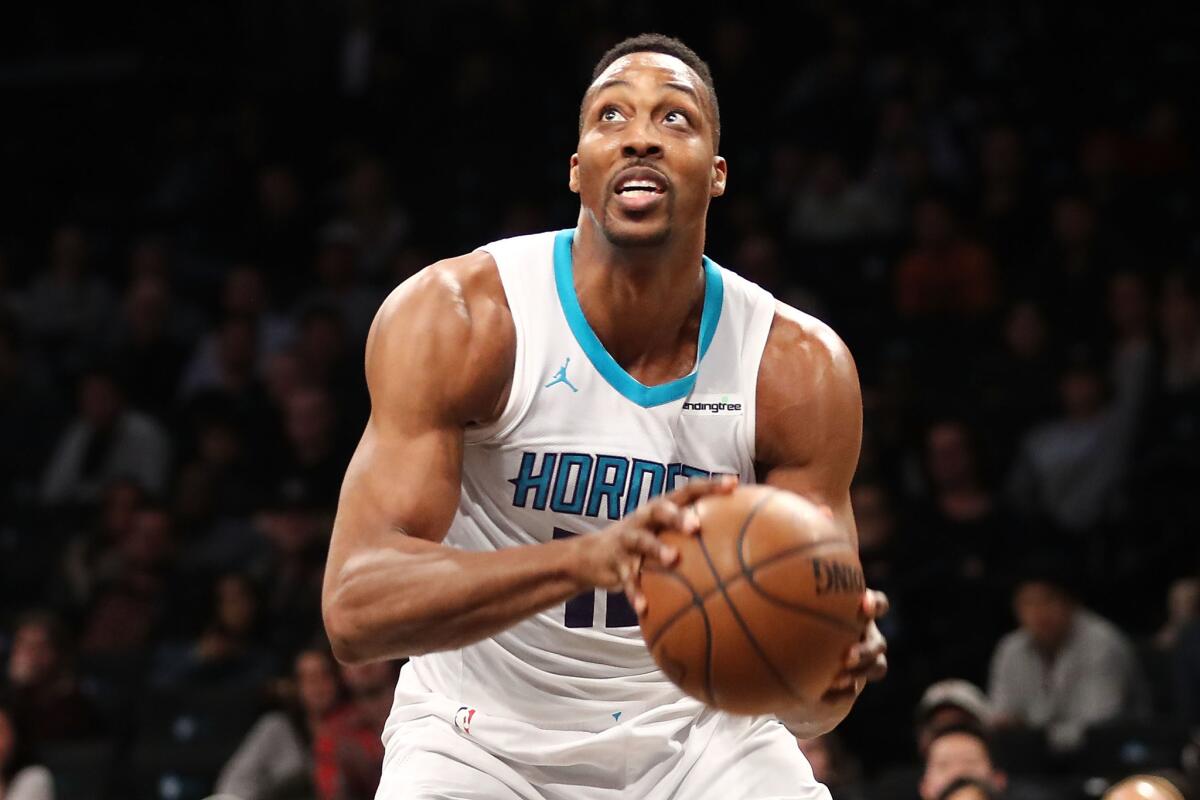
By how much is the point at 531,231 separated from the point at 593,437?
291 inches

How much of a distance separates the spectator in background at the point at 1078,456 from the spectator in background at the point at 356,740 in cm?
335

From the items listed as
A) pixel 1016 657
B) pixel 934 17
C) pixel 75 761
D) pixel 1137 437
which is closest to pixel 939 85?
pixel 934 17

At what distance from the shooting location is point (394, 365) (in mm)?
3811

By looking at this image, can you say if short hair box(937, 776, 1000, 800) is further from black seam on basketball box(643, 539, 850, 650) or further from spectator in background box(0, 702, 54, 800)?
spectator in background box(0, 702, 54, 800)

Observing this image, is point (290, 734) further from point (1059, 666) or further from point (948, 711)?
point (1059, 666)

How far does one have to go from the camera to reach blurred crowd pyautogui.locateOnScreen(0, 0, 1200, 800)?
805 centimetres

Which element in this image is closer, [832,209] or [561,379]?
[561,379]

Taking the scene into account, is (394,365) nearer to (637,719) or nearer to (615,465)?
(615,465)

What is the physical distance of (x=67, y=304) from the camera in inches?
485

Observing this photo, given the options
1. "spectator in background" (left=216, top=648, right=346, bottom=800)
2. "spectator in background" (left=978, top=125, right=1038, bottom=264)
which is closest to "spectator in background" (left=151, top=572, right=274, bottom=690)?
"spectator in background" (left=216, top=648, right=346, bottom=800)

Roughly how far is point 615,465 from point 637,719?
553mm

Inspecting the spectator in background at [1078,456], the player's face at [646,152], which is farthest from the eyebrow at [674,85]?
the spectator in background at [1078,456]

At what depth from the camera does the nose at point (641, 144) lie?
393 centimetres

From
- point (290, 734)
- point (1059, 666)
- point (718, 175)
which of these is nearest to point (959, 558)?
point (1059, 666)
